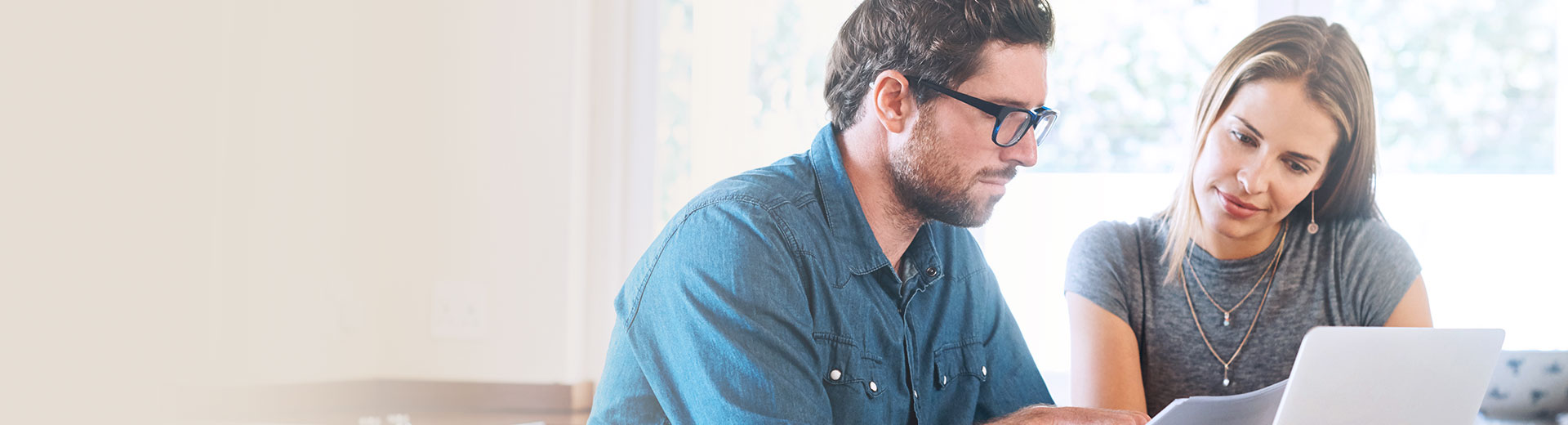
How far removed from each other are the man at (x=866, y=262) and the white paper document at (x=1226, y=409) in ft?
0.35

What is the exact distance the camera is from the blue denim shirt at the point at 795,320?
848 mm

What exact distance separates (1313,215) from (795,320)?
0.87 m

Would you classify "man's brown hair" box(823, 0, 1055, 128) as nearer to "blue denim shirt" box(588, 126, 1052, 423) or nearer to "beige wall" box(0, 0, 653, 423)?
"blue denim shirt" box(588, 126, 1052, 423)

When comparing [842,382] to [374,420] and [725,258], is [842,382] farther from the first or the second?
[374,420]

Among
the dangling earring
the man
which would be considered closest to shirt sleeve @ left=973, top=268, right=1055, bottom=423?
the man

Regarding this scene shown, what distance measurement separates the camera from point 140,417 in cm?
95

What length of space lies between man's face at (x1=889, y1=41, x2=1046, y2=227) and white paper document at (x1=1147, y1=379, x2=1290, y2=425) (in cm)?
30

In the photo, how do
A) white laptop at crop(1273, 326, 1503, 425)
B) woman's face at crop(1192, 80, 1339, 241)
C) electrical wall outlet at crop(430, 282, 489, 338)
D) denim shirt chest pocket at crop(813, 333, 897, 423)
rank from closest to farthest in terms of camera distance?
white laptop at crop(1273, 326, 1503, 425) < denim shirt chest pocket at crop(813, 333, 897, 423) < woman's face at crop(1192, 80, 1339, 241) < electrical wall outlet at crop(430, 282, 489, 338)

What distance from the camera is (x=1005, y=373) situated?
1226 millimetres

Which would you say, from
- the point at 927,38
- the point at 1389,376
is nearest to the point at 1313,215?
the point at 1389,376

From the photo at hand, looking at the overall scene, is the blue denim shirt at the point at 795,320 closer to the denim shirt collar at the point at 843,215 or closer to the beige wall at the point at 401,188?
the denim shirt collar at the point at 843,215

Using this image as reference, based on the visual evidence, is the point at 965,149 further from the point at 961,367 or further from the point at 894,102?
the point at 961,367

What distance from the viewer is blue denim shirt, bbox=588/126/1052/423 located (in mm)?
848

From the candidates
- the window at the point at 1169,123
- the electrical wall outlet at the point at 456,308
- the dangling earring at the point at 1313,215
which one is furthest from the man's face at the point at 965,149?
the electrical wall outlet at the point at 456,308
